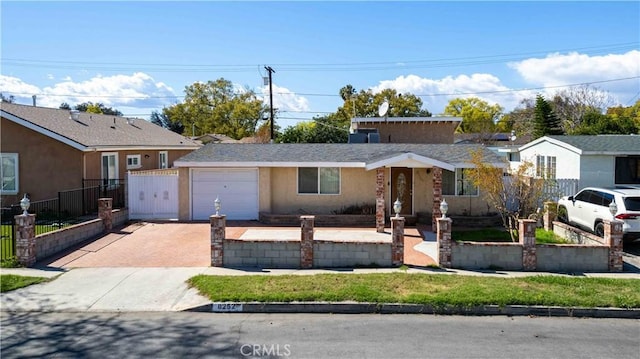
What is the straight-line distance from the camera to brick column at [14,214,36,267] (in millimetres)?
11273

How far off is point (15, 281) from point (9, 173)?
10.6 m

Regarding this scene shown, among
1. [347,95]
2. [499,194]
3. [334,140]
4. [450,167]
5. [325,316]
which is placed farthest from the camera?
[347,95]

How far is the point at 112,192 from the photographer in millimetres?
19969

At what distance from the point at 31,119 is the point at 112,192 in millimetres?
4400

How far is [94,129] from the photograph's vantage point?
23.1 metres

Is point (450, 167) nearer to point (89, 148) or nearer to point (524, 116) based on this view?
point (89, 148)

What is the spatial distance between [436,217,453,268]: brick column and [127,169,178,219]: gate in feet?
35.0

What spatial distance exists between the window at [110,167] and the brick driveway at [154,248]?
4862mm

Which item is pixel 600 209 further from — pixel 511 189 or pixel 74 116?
pixel 74 116

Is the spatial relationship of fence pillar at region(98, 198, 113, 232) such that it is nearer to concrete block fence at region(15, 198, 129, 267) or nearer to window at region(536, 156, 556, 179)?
concrete block fence at region(15, 198, 129, 267)

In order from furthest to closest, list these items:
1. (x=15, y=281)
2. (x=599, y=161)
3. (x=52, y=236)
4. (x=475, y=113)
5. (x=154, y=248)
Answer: (x=475, y=113) → (x=599, y=161) → (x=154, y=248) → (x=52, y=236) → (x=15, y=281)

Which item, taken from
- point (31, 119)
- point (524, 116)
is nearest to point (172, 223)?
point (31, 119)

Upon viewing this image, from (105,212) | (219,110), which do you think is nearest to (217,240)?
(105,212)

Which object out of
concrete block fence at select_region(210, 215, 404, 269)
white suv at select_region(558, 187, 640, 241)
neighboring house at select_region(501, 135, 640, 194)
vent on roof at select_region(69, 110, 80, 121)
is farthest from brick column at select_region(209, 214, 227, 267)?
vent on roof at select_region(69, 110, 80, 121)
